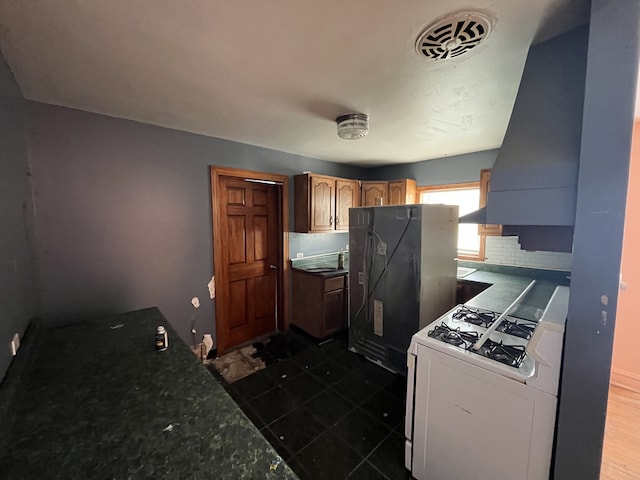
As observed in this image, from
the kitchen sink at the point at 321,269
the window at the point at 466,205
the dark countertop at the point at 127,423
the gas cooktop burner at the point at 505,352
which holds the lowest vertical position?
the dark countertop at the point at 127,423

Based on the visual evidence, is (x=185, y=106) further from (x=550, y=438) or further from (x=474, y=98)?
(x=550, y=438)

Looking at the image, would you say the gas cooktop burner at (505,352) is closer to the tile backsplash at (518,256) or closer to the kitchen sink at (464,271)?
the kitchen sink at (464,271)

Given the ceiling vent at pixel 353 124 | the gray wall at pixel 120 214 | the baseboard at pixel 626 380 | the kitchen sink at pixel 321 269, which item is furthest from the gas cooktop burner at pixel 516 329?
the gray wall at pixel 120 214

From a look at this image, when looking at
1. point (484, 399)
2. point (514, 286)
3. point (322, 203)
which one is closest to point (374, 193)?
point (322, 203)

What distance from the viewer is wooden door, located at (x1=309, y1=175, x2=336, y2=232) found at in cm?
321

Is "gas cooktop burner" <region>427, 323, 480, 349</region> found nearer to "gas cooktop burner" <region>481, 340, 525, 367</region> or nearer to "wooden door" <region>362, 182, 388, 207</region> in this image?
"gas cooktop burner" <region>481, 340, 525, 367</region>

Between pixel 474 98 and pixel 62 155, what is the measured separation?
293 cm

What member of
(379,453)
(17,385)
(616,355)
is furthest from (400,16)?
(616,355)

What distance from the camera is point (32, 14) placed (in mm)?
994

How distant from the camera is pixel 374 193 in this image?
3.79m

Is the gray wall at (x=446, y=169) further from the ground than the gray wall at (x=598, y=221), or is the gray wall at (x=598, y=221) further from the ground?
the gray wall at (x=446, y=169)

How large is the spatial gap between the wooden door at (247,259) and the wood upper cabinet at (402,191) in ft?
5.56

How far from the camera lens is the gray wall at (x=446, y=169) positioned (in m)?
3.15

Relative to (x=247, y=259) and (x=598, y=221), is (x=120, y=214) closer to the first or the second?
(x=247, y=259)
